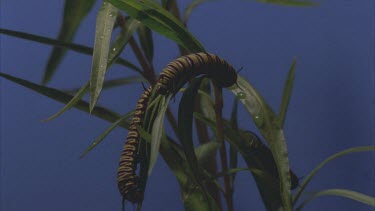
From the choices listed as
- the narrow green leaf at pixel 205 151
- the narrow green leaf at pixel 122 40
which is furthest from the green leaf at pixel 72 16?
the narrow green leaf at pixel 205 151

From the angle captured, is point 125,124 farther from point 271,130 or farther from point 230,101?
point 230,101

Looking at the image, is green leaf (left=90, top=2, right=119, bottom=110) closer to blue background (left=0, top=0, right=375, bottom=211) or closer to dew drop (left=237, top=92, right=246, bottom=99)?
dew drop (left=237, top=92, right=246, bottom=99)

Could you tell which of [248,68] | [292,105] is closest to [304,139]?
[292,105]

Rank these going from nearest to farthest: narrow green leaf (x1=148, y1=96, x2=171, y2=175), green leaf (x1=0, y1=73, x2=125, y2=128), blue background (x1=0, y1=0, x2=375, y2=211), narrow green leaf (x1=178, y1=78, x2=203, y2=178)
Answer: narrow green leaf (x1=148, y1=96, x2=171, y2=175), narrow green leaf (x1=178, y1=78, x2=203, y2=178), green leaf (x1=0, y1=73, x2=125, y2=128), blue background (x1=0, y1=0, x2=375, y2=211)

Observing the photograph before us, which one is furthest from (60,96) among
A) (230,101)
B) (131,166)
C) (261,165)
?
(230,101)

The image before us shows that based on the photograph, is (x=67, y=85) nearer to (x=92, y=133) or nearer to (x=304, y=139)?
(x=92, y=133)

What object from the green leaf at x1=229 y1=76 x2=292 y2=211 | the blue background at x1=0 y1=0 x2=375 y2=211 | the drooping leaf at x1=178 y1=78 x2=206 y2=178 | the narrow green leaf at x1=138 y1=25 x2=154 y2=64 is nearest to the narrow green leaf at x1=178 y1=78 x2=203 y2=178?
the drooping leaf at x1=178 y1=78 x2=206 y2=178

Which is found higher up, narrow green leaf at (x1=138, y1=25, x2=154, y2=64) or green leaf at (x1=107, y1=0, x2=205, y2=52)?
green leaf at (x1=107, y1=0, x2=205, y2=52)
